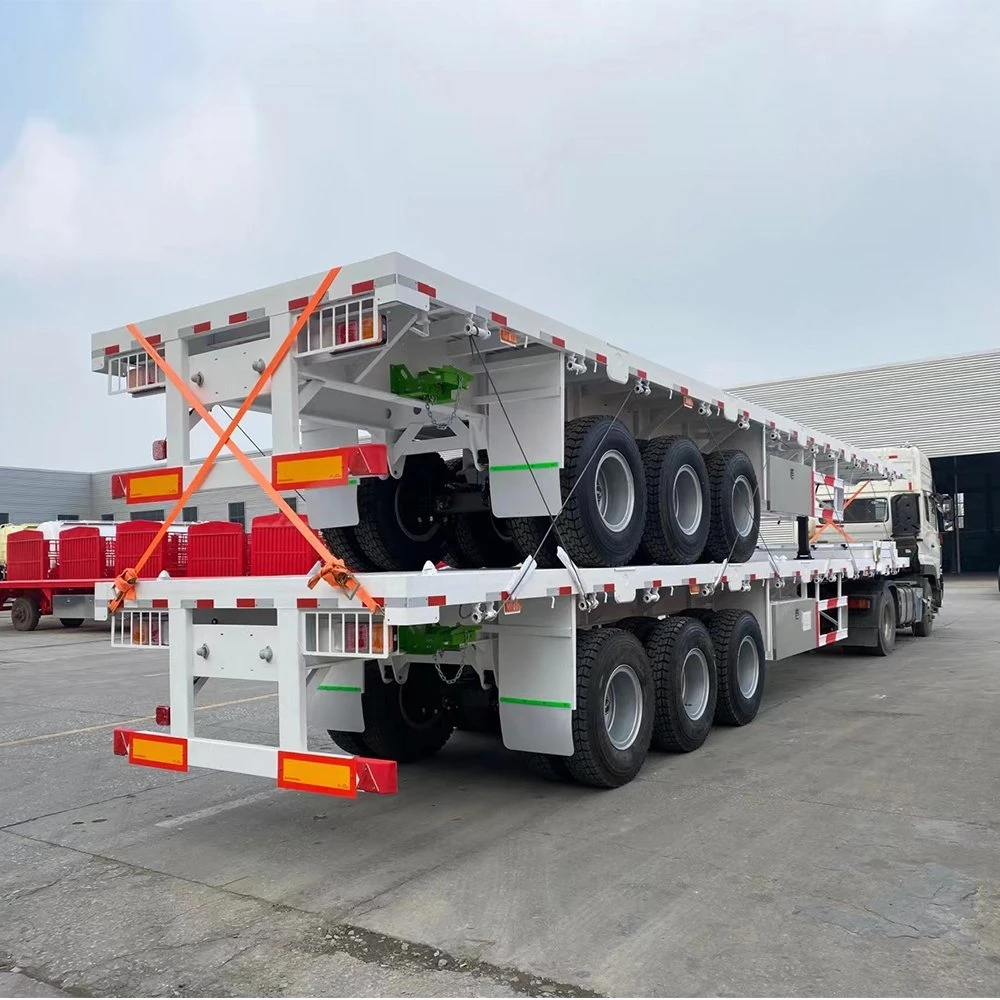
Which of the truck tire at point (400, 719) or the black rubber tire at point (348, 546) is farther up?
the black rubber tire at point (348, 546)

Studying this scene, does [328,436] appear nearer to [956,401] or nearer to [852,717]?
[852,717]

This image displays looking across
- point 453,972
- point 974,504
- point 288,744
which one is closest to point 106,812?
point 288,744

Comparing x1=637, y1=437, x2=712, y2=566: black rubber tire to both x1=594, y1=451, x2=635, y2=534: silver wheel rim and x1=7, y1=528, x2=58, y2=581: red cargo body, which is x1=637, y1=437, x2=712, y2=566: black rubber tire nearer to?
x1=594, y1=451, x2=635, y2=534: silver wheel rim

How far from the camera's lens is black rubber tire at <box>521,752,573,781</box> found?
5945 mm

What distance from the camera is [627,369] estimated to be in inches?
250

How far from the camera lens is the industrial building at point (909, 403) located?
30.8m

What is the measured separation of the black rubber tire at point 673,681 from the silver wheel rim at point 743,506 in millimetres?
1351

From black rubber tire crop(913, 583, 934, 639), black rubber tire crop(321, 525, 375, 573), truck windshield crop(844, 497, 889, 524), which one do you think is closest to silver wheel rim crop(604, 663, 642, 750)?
black rubber tire crop(321, 525, 375, 573)

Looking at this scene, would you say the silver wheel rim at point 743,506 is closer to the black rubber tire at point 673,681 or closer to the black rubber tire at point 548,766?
the black rubber tire at point 673,681

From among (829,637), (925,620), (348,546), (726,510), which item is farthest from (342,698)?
(925,620)

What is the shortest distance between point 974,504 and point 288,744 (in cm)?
4357

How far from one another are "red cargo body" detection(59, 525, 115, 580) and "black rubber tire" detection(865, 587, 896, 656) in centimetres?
1410

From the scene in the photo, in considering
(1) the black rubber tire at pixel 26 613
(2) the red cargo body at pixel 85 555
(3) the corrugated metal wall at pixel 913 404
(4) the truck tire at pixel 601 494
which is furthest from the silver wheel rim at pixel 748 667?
(3) the corrugated metal wall at pixel 913 404

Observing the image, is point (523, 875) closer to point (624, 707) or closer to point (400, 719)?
point (624, 707)
